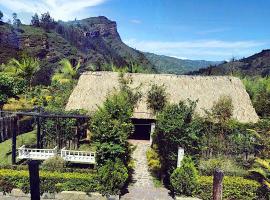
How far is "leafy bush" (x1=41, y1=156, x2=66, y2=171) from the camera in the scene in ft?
61.7

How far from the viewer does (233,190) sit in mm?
17703

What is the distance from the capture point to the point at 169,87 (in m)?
30.2

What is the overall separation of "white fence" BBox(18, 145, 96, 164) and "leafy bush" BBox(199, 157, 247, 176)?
575cm

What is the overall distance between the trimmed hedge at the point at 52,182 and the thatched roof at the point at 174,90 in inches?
411

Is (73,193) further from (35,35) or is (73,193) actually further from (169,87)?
(35,35)

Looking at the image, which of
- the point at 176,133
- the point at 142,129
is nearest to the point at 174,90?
the point at 142,129

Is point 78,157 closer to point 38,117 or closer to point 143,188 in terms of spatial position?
point 38,117

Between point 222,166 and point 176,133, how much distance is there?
3.17 m

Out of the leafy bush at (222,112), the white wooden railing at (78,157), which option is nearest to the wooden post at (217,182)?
the white wooden railing at (78,157)

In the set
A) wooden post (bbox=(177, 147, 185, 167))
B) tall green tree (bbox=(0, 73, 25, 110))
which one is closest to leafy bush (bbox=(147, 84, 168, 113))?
wooden post (bbox=(177, 147, 185, 167))

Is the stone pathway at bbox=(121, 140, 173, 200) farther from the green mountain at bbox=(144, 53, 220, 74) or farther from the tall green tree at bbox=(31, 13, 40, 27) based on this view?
the green mountain at bbox=(144, 53, 220, 74)

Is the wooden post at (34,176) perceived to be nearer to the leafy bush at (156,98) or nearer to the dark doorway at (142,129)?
the leafy bush at (156,98)

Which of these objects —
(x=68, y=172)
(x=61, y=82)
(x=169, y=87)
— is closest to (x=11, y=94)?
(x=61, y=82)

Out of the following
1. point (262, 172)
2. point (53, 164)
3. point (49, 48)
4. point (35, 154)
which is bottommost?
point (53, 164)
